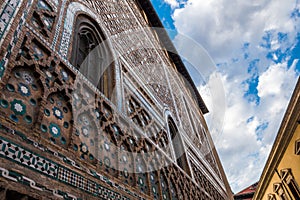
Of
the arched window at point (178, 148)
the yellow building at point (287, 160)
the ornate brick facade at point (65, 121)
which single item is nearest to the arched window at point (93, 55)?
the ornate brick facade at point (65, 121)

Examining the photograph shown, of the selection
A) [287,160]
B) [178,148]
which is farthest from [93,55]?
[287,160]

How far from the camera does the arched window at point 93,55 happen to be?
280 centimetres

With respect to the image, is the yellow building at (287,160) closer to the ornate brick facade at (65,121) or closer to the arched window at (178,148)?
the arched window at (178,148)

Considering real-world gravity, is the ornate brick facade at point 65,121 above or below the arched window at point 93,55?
below

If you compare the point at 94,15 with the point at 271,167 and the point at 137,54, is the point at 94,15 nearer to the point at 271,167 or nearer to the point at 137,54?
the point at 137,54

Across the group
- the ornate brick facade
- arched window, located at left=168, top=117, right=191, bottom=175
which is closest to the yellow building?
arched window, located at left=168, top=117, right=191, bottom=175

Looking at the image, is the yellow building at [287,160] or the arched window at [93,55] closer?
the arched window at [93,55]

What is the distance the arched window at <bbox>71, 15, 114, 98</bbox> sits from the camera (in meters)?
2.80

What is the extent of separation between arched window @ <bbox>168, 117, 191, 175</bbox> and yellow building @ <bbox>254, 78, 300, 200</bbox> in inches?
72.5

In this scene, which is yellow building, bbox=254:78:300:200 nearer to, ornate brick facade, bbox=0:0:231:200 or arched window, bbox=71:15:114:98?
ornate brick facade, bbox=0:0:231:200

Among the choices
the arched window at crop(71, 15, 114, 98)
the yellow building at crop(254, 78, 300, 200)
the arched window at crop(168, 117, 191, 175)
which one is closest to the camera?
the arched window at crop(71, 15, 114, 98)

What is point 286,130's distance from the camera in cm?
409

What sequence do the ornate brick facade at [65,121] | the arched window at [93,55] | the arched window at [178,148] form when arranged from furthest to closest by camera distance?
the arched window at [178,148] < the arched window at [93,55] < the ornate brick facade at [65,121]

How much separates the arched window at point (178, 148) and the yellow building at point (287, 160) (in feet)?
6.04
